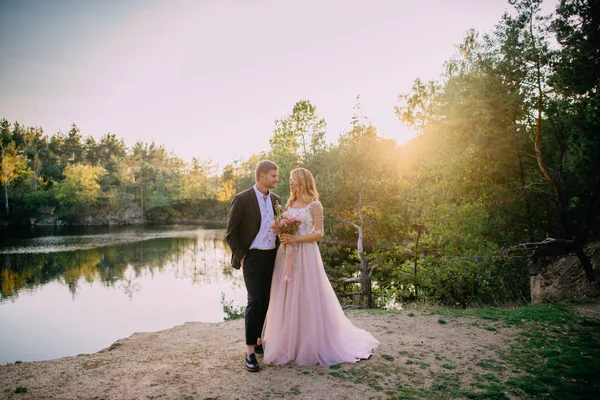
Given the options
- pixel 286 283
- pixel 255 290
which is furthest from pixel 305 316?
pixel 255 290

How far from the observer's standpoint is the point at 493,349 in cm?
458

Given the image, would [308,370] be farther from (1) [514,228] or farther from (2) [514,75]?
(1) [514,228]

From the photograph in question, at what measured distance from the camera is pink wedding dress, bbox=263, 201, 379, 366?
4.11 meters

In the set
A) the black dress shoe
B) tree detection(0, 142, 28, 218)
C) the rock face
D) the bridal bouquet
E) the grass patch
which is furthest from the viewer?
tree detection(0, 142, 28, 218)

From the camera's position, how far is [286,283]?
4301 millimetres

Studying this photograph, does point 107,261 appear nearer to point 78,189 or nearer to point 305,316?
point 305,316

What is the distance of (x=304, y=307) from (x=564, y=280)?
8448 millimetres

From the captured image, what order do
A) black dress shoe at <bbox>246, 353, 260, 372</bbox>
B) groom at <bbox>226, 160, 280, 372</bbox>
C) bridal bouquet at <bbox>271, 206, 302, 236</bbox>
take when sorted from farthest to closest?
1. groom at <bbox>226, 160, 280, 372</bbox>
2. bridal bouquet at <bbox>271, 206, 302, 236</bbox>
3. black dress shoe at <bbox>246, 353, 260, 372</bbox>

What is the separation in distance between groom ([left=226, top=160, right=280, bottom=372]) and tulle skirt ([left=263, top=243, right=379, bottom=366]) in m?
0.18

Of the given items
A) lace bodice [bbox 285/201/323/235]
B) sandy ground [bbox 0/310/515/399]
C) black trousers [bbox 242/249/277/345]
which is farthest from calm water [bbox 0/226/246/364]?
lace bodice [bbox 285/201/323/235]

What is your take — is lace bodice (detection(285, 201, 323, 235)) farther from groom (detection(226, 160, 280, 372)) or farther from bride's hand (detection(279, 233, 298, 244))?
groom (detection(226, 160, 280, 372))

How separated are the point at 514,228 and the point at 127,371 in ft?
38.7

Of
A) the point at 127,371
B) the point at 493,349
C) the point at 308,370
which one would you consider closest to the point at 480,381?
the point at 493,349

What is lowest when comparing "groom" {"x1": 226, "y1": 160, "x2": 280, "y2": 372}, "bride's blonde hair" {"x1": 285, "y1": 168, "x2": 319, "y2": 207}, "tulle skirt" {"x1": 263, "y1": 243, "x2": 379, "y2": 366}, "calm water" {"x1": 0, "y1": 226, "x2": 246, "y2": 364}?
"calm water" {"x1": 0, "y1": 226, "x2": 246, "y2": 364}
